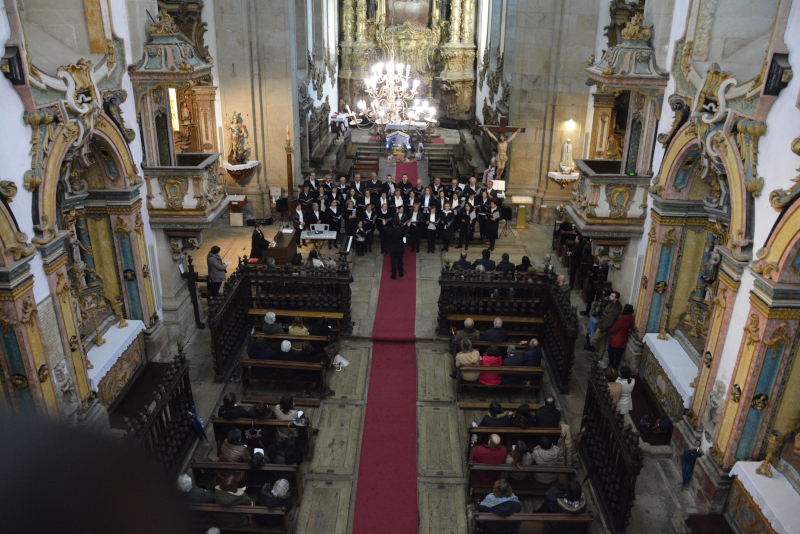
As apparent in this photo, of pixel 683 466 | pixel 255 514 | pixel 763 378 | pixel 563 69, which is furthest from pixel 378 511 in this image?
pixel 563 69

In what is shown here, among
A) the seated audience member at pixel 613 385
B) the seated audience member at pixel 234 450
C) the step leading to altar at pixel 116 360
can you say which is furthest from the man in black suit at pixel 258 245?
the seated audience member at pixel 613 385

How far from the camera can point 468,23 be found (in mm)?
31375

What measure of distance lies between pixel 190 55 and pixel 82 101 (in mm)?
2680

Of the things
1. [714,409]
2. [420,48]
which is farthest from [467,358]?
[420,48]

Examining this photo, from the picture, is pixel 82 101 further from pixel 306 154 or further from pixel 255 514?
pixel 306 154

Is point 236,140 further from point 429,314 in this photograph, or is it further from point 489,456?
point 489,456

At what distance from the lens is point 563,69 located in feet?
59.0

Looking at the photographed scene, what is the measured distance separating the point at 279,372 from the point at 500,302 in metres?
4.55

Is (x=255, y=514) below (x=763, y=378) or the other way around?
Result: below

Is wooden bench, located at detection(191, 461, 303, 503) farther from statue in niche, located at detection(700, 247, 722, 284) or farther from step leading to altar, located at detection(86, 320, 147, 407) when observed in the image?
statue in niche, located at detection(700, 247, 722, 284)

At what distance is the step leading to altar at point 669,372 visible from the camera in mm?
9328

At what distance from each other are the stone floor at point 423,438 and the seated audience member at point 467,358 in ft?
1.69

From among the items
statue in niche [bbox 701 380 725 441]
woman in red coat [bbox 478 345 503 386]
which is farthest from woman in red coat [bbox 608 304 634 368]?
statue in niche [bbox 701 380 725 441]

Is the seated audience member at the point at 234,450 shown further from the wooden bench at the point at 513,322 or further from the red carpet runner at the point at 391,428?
the wooden bench at the point at 513,322
